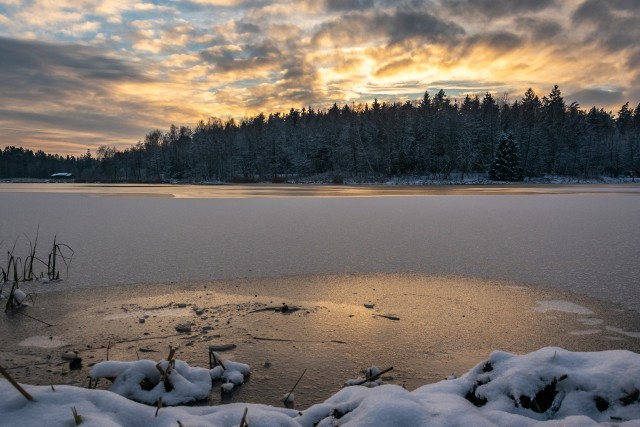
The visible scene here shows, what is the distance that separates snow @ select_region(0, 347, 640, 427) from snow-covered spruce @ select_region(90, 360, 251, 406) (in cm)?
8

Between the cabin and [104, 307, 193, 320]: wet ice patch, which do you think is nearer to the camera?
[104, 307, 193, 320]: wet ice patch

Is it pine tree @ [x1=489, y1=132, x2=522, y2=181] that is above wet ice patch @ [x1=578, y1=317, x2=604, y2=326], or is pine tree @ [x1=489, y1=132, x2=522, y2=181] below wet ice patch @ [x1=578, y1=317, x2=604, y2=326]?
above

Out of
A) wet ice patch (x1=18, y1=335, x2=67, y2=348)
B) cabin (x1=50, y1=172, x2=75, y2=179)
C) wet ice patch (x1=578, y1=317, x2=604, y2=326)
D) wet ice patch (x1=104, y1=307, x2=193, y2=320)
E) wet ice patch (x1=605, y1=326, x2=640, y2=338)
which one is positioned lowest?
wet ice patch (x1=18, y1=335, x2=67, y2=348)

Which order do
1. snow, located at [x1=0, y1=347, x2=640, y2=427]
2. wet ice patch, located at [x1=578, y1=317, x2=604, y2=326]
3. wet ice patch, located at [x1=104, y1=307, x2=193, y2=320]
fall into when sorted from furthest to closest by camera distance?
wet ice patch, located at [x1=104, y1=307, x2=193, y2=320] < wet ice patch, located at [x1=578, y1=317, x2=604, y2=326] < snow, located at [x1=0, y1=347, x2=640, y2=427]

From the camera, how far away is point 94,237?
759 cm

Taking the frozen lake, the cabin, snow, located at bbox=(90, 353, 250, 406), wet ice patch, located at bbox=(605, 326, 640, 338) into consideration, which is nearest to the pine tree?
the frozen lake

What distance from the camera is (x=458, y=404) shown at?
1.97 meters

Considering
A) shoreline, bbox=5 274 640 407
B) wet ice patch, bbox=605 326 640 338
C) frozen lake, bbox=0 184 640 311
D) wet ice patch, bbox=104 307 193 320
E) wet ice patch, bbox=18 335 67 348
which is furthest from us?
frozen lake, bbox=0 184 640 311

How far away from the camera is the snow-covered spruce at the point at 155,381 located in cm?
227

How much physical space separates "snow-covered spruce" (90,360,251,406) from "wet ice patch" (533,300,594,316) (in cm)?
286

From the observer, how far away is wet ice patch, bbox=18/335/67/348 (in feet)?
10.0

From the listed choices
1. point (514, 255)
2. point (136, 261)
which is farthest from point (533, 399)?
point (136, 261)

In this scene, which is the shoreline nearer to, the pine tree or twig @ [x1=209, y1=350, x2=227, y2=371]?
twig @ [x1=209, y1=350, x2=227, y2=371]

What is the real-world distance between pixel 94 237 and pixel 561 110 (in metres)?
76.5
